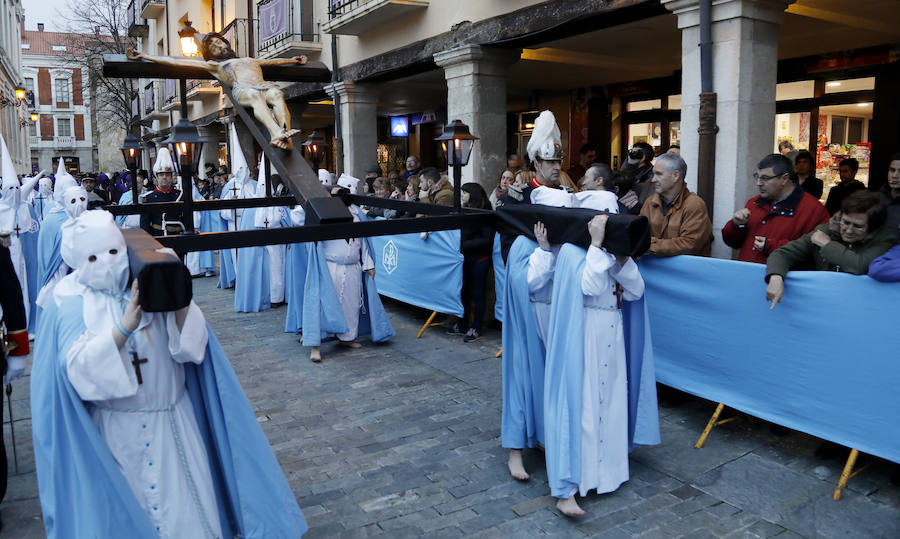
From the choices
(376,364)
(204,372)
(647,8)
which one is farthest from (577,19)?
(204,372)

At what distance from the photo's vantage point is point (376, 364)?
22.9 feet

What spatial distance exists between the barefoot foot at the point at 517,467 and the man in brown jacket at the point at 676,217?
1.79 m

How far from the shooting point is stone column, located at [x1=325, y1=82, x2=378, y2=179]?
12648 mm

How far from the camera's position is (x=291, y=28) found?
44.6ft

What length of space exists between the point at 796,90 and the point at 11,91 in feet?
132

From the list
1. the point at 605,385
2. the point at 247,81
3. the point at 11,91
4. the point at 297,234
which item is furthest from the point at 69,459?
the point at 11,91

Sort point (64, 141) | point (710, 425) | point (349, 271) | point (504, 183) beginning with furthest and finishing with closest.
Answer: point (64, 141) → point (504, 183) → point (349, 271) → point (710, 425)

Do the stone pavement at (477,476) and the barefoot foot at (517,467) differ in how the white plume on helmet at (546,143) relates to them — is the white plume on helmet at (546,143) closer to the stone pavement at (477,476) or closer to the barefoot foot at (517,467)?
the barefoot foot at (517,467)

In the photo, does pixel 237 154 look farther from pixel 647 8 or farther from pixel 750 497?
pixel 750 497

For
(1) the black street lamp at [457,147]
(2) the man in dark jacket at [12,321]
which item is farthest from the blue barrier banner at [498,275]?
(2) the man in dark jacket at [12,321]

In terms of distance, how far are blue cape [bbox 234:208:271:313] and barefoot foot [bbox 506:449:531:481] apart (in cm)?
601

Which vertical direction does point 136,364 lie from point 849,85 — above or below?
below

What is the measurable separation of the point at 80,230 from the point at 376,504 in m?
2.26

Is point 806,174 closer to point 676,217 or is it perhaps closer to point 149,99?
point 676,217
